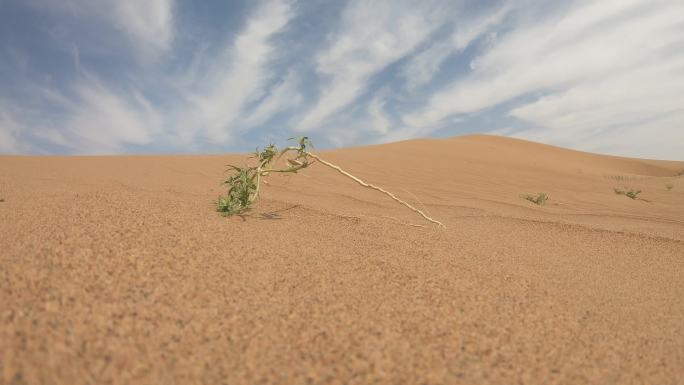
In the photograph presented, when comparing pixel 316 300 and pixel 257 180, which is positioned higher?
pixel 257 180

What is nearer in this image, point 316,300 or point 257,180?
point 316,300

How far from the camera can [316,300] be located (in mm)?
1274

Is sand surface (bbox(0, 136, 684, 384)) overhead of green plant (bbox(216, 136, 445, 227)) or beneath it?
beneath

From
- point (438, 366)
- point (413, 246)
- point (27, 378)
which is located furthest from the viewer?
point (413, 246)

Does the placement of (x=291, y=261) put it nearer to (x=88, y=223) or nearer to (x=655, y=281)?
(x=88, y=223)

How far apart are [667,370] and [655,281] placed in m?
1.05

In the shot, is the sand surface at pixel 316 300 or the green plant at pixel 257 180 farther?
the green plant at pixel 257 180

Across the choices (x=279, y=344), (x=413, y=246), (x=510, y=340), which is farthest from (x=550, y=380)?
(x=413, y=246)

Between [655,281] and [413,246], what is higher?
[413,246]

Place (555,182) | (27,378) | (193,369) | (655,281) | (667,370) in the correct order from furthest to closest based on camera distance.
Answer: (555,182)
(655,281)
(667,370)
(193,369)
(27,378)

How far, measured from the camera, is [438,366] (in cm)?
97

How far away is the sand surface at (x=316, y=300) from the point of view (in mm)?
887

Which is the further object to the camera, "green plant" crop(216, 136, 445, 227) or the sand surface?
"green plant" crop(216, 136, 445, 227)

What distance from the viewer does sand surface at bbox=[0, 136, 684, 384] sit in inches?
34.9
